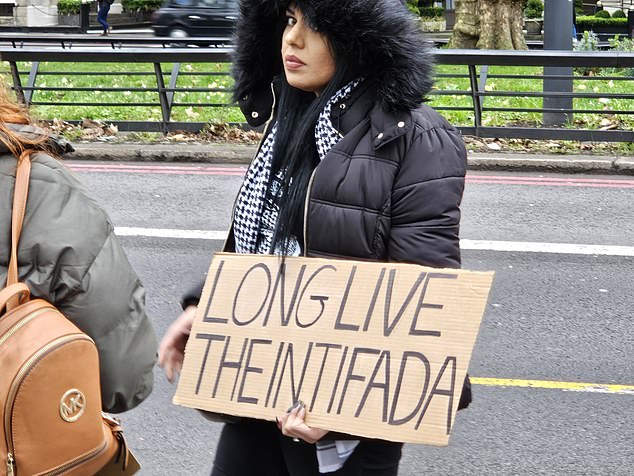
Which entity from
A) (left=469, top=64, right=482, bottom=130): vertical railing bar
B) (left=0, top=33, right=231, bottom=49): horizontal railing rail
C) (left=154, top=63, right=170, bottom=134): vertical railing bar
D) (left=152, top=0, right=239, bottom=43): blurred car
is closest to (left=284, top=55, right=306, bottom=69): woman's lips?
(left=469, top=64, right=482, bottom=130): vertical railing bar

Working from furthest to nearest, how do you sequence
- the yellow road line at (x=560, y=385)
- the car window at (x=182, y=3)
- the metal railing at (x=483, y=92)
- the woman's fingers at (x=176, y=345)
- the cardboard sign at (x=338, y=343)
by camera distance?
the car window at (x=182, y=3) → the metal railing at (x=483, y=92) → the yellow road line at (x=560, y=385) → the woman's fingers at (x=176, y=345) → the cardboard sign at (x=338, y=343)

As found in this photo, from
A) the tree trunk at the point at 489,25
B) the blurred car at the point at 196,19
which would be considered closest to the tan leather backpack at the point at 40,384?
the tree trunk at the point at 489,25

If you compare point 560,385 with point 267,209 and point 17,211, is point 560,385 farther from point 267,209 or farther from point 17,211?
point 17,211

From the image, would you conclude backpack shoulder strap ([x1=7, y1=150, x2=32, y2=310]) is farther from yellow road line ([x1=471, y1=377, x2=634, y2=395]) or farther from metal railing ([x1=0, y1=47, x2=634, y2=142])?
metal railing ([x1=0, y1=47, x2=634, y2=142])

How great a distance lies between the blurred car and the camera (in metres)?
27.9

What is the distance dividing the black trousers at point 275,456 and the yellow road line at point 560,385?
9.63ft

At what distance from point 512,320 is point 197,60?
6901mm

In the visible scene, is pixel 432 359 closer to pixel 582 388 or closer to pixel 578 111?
pixel 582 388

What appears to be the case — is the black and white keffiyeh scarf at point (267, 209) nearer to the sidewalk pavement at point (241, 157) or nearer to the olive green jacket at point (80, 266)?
the olive green jacket at point (80, 266)

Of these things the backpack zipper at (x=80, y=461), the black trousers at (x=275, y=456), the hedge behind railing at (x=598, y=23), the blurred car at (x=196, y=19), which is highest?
the backpack zipper at (x=80, y=461)

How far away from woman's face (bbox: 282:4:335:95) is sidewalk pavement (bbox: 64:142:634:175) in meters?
8.66

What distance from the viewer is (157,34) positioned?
96.6ft

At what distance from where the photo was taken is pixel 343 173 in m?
2.49

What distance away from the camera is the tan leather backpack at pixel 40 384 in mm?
1935
